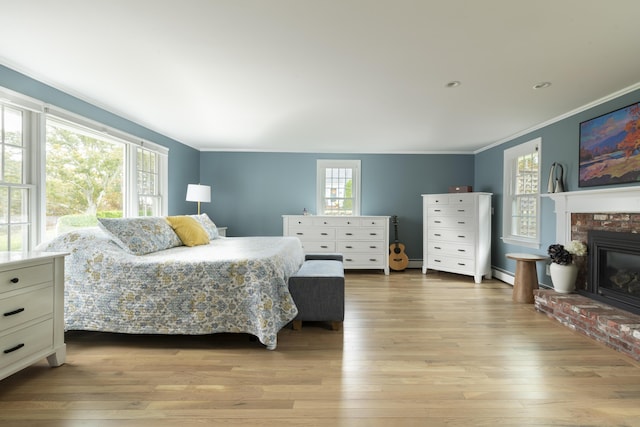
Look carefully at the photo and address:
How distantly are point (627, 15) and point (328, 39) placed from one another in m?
1.70

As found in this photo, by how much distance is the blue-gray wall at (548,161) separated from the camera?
3.42 metres

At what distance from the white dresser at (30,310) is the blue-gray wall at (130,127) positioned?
1.45 m

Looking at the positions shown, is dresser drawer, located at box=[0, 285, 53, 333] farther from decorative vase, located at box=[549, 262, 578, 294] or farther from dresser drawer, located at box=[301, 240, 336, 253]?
decorative vase, located at box=[549, 262, 578, 294]

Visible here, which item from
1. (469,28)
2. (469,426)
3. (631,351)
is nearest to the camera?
(469,426)

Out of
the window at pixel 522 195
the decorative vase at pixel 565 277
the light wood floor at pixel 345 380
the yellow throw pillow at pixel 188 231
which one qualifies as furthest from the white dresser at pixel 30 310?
the window at pixel 522 195

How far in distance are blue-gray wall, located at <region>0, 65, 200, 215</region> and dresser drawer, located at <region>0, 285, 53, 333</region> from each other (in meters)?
1.66

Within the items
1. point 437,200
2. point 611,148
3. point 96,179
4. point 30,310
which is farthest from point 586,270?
point 96,179

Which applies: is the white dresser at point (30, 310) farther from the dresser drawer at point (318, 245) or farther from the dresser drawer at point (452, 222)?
the dresser drawer at point (452, 222)

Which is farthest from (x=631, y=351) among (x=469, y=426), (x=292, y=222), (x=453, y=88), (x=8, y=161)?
(x=8, y=161)

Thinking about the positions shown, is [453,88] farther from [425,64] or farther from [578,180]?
[578,180]

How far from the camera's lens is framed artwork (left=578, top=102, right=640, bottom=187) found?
2893 millimetres

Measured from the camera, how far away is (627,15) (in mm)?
1815

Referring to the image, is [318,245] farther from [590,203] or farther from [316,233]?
[590,203]

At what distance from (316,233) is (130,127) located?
10.00 feet
